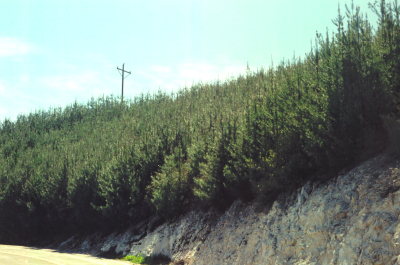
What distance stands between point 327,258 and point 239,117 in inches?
373

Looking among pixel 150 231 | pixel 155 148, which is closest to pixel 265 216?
pixel 150 231

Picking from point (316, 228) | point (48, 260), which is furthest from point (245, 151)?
point (48, 260)

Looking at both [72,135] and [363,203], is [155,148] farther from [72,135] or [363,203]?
[72,135]

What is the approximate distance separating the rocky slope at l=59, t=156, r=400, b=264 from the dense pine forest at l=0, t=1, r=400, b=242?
29.4 inches

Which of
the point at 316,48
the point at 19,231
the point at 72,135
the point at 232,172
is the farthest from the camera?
the point at 72,135

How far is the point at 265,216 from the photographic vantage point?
14078 mm

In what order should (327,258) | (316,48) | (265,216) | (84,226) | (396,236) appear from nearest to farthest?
(396,236) < (327,258) < (265,216) < (316,48) < (84,226)

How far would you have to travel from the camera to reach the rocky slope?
909 centimetres

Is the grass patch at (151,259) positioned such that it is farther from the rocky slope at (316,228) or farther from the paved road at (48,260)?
the paved road at (48,260)

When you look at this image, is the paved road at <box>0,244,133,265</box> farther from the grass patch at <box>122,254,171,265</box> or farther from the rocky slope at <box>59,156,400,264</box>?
the rocky slope at <box>59,156,400,264</box>

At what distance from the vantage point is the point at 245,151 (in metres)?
16.1

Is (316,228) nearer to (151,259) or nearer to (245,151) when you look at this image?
(245,151)

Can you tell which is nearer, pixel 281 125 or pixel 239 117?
pixel 281 125

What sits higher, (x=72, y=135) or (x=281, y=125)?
(x=72, y=135)
